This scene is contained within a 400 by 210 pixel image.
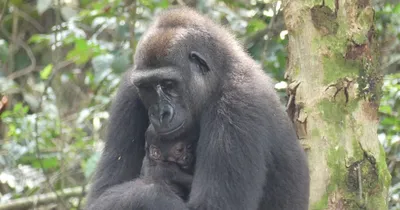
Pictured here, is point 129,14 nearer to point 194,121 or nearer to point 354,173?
point 194,121

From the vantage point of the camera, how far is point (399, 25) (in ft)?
21.3

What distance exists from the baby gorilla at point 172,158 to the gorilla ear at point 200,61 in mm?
483

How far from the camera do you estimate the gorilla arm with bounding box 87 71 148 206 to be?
4590 millimetres

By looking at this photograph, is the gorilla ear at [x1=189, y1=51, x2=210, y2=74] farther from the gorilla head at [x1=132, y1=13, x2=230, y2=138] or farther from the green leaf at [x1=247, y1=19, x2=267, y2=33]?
the green leaf at [x1=247, y1=19, x2=267, y2=33]

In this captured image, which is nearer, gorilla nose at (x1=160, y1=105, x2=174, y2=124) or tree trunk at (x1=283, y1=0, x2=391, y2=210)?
gorilla nose at (x1=160, y1=105, x2=174, y2=124)

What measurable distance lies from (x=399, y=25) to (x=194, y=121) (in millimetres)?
2982

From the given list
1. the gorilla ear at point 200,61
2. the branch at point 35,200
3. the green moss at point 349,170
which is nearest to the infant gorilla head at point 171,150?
the gorilla ear at point 200,61

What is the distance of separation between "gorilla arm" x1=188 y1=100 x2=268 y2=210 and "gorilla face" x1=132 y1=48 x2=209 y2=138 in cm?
22

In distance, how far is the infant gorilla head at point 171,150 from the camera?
14.8 ft

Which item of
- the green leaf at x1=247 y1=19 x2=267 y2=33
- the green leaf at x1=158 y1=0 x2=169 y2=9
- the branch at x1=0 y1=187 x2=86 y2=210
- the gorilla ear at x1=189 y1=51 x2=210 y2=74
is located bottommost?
the branch at x1=0 y1=187 x2=86 y2=210

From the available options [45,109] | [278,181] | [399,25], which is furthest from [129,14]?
[278,181]

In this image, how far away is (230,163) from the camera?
400 cm

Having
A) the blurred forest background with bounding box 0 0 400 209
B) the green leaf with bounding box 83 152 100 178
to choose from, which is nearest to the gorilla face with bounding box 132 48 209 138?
the blurred forest background with bounding box 0 0 400 209

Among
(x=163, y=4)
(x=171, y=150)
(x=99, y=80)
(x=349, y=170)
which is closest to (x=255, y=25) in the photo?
(x=163, y=4)
